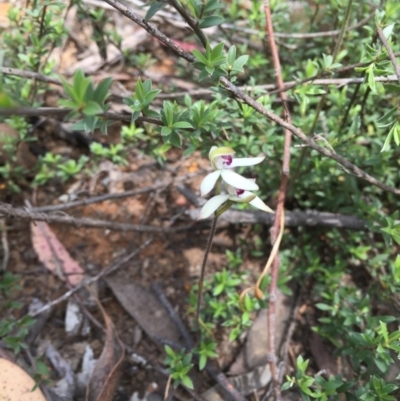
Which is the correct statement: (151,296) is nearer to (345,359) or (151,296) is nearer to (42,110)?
(345,359)

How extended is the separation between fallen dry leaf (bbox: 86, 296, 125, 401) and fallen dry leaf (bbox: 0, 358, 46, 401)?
23 cm

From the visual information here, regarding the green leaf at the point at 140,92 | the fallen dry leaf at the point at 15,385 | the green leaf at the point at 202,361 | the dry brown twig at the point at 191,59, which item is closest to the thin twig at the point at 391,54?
the dry brown twig at the point at 191,59

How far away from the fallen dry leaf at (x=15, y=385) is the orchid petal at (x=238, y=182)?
1012 mm

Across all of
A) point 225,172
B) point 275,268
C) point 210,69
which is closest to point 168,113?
point 210,69

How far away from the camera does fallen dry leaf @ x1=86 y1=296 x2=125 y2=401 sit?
179 cm

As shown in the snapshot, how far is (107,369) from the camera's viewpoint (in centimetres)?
188

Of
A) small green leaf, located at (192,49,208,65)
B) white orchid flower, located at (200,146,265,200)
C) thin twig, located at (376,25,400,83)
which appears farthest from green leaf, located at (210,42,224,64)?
thin twig, located at (376,25,400,83)

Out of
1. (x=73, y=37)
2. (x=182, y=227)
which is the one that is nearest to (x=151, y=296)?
(x=182, y=227)

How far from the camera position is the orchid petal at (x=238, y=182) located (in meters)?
1.17

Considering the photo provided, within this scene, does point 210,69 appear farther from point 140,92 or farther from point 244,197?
point 244,197

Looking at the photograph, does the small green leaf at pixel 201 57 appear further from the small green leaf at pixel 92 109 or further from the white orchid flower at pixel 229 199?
the small green leaf at pixel 92 109

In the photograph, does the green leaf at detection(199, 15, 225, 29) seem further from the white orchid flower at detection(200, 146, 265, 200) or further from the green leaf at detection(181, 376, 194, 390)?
the green leaf at detection(181, 376, 194, 390)

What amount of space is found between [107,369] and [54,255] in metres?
0.69

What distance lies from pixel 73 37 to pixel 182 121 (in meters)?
2.21
